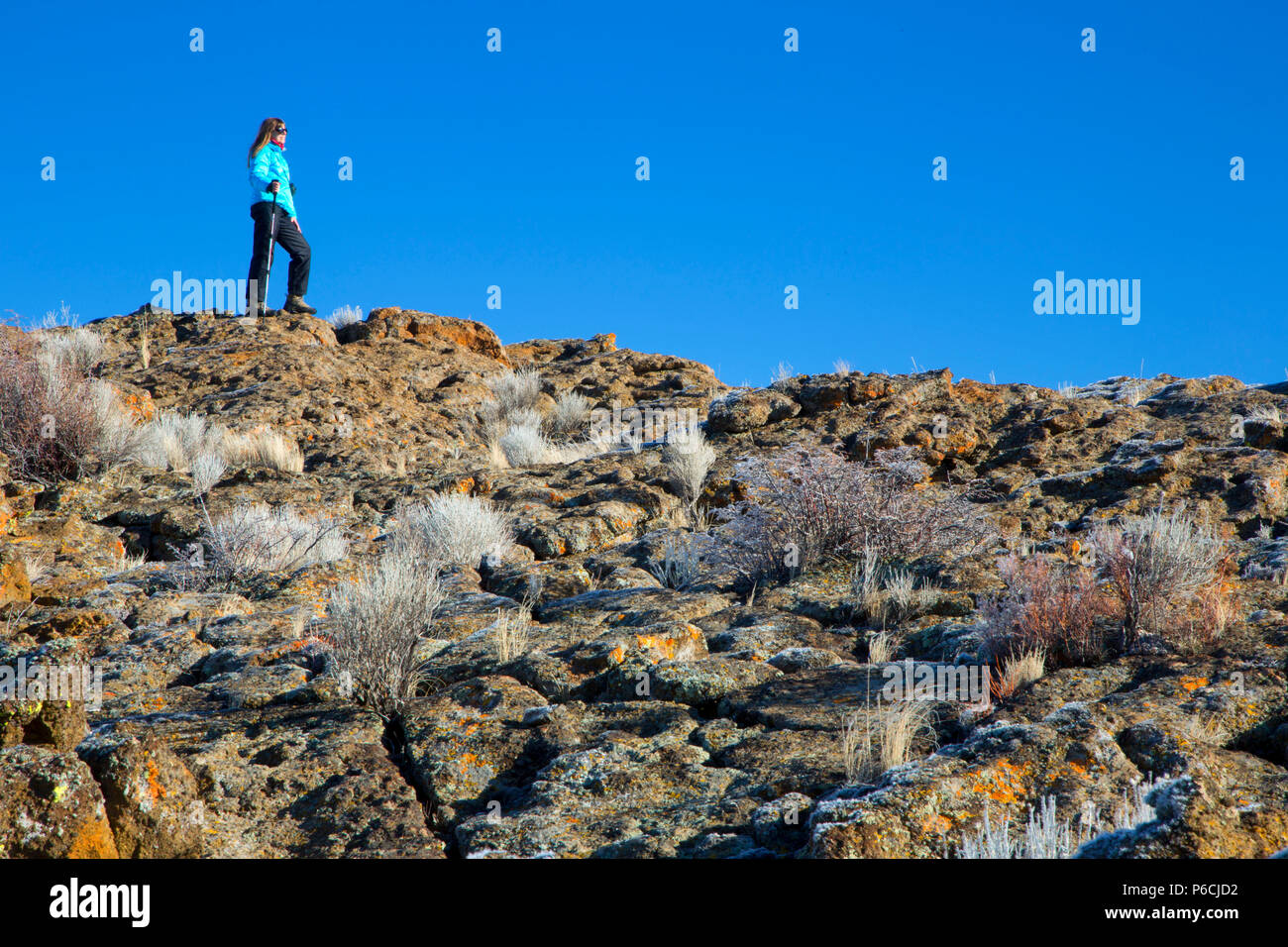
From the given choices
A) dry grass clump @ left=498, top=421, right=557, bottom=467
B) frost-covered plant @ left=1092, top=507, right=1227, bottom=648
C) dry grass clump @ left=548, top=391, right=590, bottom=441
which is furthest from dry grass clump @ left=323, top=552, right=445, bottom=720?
dry grass clump @ left=548, top=391, right=590, bottom=441

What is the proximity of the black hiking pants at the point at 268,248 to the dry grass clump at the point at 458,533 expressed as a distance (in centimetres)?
668

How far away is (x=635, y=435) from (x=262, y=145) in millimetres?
6525

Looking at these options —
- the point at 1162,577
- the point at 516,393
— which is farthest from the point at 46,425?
the point at 1162,577

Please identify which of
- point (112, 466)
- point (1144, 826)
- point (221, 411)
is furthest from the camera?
point (221, 411)

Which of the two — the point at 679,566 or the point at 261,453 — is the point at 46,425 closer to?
Answer: the point at 261,453

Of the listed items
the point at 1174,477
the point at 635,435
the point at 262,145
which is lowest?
the point at 1174,477

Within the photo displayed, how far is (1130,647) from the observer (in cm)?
480

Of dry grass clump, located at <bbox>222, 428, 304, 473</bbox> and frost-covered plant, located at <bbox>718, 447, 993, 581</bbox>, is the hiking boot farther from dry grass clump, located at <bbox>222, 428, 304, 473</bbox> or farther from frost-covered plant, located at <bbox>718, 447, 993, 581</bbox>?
frost-covered plant, located at <bbox>718, 447, 993, 581</bbox>

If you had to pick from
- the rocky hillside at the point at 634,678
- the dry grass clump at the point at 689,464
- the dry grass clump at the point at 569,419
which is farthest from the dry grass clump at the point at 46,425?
the dry grass clump at the point at 689,464

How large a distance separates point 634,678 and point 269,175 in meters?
11.1

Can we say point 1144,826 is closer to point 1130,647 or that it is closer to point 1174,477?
point 1130,647

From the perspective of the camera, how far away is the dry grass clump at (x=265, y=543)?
25.3ft
